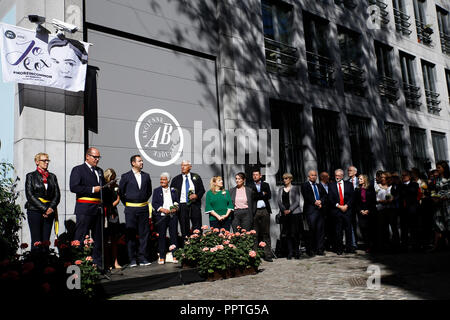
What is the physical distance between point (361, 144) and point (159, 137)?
936cm

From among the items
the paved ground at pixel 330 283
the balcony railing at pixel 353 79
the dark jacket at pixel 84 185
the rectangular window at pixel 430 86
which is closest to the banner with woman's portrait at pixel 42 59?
the dark jacket at pixel 84 185

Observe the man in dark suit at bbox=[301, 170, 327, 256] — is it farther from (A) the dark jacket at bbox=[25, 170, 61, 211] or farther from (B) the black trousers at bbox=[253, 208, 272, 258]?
(A) the dark jacket at bbox=[25, 170, 61, 211]

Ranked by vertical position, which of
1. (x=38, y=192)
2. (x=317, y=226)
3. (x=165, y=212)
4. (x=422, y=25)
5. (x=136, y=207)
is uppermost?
(x=422, y=25)

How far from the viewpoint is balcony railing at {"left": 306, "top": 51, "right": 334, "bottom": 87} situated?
15.6 meters

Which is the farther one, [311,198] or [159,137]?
[311,198]

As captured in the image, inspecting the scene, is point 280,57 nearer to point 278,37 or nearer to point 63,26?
point 278,37

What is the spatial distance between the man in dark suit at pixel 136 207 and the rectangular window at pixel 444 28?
2055cm

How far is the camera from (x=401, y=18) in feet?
66.8

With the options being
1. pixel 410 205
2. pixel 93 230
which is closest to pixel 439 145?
pixel 410 205

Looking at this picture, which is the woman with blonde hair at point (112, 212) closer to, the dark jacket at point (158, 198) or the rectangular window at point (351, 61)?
the dark jacket at point (158, 198)

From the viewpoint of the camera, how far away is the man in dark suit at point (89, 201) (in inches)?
294

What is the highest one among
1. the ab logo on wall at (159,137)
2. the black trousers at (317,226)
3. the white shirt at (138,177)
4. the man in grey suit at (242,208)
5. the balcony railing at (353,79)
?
the balcony railing at (353,79)

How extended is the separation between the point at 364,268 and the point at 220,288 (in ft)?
10.2

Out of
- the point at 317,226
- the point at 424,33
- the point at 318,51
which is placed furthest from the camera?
the point at 424,33
